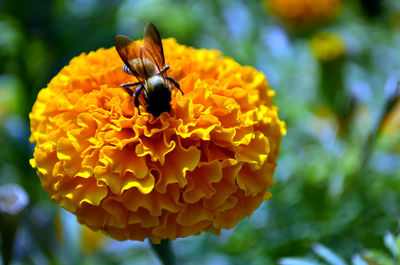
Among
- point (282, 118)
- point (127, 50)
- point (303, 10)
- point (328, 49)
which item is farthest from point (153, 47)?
point (303, 10)

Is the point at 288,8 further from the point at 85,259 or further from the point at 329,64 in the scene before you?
the point at 85,259

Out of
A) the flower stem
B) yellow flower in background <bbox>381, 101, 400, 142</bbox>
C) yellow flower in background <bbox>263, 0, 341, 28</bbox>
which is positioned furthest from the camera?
yellow flower in background <bbox>263, 0, 341, 28</bbox>

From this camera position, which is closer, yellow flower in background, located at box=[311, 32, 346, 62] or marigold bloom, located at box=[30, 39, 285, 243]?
marigold bloom, located at box=[30, 39, 285, 243]

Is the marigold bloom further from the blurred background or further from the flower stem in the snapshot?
the blurred background

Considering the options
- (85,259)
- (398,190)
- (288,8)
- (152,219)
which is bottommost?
(152,219)

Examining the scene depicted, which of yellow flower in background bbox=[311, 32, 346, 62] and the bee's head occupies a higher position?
yellow flower in background bbox=[311, 32, 346, 62]

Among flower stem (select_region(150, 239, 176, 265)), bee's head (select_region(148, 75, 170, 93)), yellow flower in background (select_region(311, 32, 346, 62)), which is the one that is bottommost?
flower stem (select_region(150, 239, 176, 265))

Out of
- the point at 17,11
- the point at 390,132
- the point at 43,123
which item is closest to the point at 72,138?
the point at 43,123

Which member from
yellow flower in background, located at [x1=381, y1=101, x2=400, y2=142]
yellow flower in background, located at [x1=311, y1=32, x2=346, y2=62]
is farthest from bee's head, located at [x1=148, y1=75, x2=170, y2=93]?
yellow flower in background, located at [x1=311, y1=32, x2=346, y2=62]
